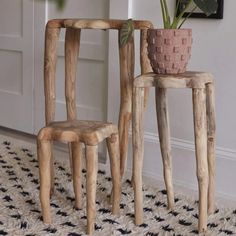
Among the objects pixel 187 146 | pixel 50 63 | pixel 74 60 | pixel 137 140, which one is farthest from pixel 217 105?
pixel 50 63

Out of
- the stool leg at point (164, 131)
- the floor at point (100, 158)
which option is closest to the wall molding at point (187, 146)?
the floor at point (100, 158)

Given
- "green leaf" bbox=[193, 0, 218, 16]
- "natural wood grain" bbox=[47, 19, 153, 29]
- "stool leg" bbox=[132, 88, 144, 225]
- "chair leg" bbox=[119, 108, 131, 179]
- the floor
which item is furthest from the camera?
the floor

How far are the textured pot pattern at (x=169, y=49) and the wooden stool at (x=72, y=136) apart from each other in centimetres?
30

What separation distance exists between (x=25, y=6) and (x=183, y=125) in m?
1.55

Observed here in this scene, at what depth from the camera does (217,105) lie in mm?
2020

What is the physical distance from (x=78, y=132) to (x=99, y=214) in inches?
16.9

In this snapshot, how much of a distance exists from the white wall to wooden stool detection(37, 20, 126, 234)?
1.69 feet

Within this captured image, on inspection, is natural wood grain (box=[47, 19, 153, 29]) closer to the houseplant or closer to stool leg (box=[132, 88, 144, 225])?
the houseplant

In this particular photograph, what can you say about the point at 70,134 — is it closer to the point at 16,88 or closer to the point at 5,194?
the point at 5,194

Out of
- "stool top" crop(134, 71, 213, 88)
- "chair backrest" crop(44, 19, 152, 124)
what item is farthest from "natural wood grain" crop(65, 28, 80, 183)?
"stool top" crop(134, 71, 213, 88)

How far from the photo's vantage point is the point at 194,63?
2.08 meters

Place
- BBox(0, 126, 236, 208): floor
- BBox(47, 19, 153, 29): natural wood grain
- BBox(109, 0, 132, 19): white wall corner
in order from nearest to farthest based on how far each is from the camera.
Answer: BBox(47, 19, 153, 29): natural wood grain → BBox(0, 126, 236, 208): floor → BBox(109, 0, 132, 19): white wall corner

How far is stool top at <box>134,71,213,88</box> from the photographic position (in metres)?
1.50

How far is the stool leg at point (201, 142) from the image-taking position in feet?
4.96
